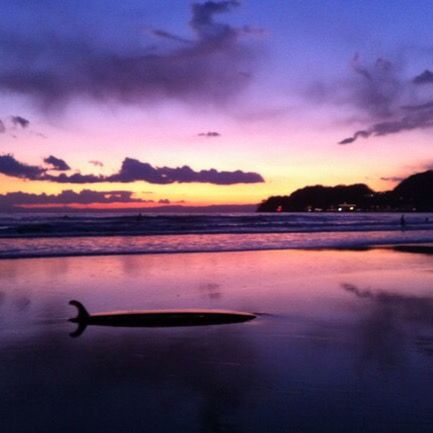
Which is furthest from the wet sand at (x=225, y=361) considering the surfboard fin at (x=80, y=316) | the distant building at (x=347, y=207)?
the distant building at (x=347, y=207)

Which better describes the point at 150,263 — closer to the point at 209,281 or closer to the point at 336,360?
the point at 209,281

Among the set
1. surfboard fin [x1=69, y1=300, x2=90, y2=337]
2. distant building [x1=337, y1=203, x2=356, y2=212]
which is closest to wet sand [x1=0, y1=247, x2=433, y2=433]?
surfboard fin [x1=69, y1=300, x2=90, y2=337]

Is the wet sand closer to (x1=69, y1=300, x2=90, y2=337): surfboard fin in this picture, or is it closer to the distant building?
(x1=69, y1=300, x2=90, y2=337): surfboard fin

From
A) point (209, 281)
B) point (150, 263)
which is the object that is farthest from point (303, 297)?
point (150, 263)

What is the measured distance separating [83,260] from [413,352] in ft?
Result: 45.3

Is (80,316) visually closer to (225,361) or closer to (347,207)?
(225,361)

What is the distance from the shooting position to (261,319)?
905cm

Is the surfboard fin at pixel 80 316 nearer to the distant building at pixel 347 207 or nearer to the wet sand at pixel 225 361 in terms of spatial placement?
the wet sand at pixel 225 361

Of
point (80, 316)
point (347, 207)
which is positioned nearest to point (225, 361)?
point (80, 316)

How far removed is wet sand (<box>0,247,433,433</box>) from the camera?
4.91 metres

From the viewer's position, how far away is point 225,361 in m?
6.60

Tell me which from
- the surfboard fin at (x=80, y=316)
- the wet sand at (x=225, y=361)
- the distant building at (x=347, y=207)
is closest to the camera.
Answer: the wet sand at (x=225, y=361)

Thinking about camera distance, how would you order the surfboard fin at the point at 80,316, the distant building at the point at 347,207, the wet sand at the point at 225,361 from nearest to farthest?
the wet sand at the point at 225,361
the surfboard fin at the point at 80,316
the distant building at the point at 347,207

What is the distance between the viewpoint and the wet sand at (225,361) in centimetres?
491
